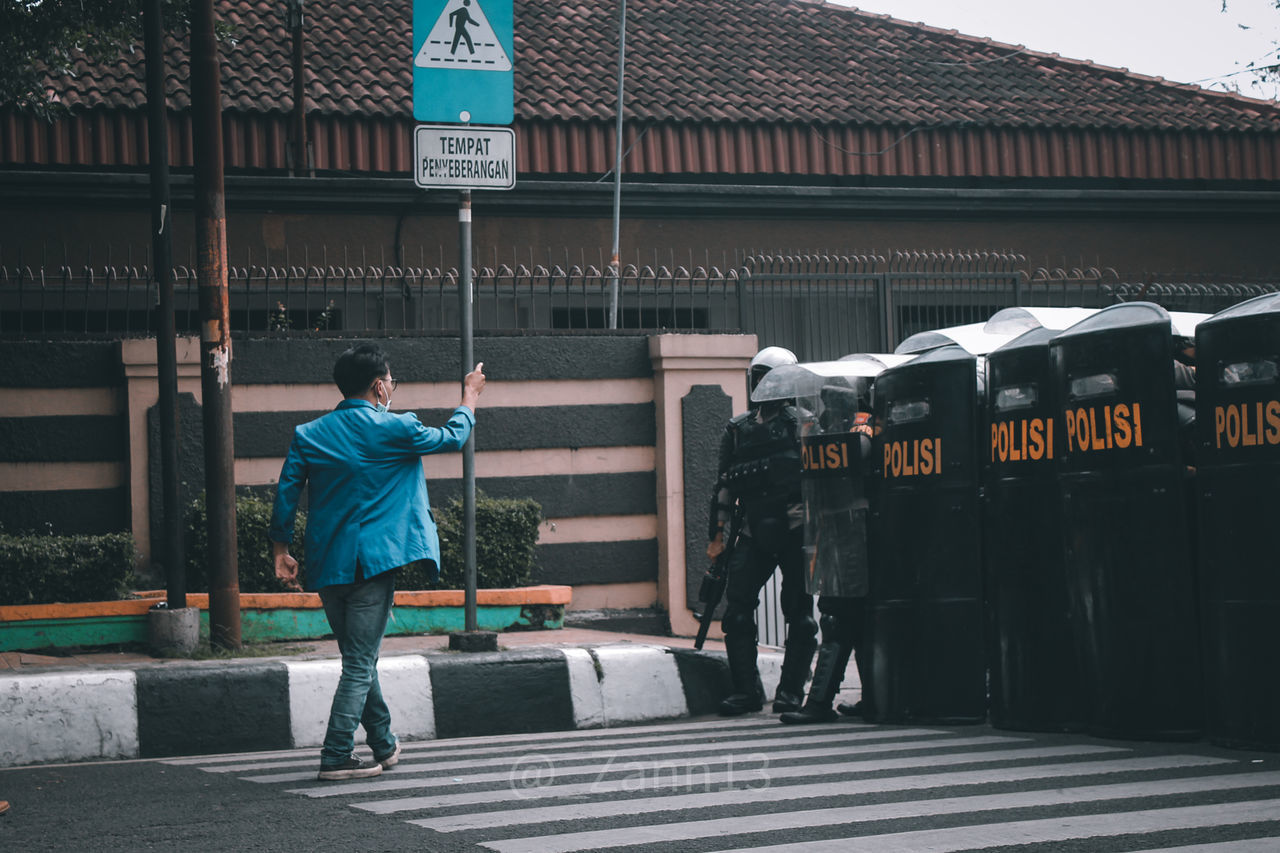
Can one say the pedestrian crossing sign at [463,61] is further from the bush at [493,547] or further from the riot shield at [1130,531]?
the riot shield at [1130,531]

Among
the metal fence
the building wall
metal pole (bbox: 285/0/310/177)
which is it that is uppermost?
metal pole (bbox: 285/0/310/177)

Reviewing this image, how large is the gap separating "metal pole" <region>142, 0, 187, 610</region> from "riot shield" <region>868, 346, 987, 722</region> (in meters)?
3.96

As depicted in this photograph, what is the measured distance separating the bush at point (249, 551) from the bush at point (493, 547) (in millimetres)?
800

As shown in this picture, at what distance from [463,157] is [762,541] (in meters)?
2.63

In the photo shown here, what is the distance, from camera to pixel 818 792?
→ 18.3 feet

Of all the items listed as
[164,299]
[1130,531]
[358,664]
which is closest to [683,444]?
[164,299]

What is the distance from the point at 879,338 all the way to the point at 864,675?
566 centimetres

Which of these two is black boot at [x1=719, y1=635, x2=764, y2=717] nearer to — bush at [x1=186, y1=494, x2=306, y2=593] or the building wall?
bush at [x1=186, y1=494, x2=306, y2=593]

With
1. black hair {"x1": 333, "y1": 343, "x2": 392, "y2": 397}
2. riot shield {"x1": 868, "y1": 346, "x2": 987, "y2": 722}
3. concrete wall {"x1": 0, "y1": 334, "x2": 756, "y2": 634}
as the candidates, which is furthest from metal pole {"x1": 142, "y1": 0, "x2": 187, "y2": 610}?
riot shield {"x1": 868, "y1": 346, "x2": 987, "y2": 722}

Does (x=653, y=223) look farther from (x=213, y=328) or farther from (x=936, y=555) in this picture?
(x=936, y=555)

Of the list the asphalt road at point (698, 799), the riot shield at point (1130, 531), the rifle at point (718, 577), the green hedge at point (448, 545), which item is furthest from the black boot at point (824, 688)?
the green hedge at point (448, 545)

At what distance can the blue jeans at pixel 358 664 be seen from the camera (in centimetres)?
616

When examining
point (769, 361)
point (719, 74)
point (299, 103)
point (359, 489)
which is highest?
point (719, 74)

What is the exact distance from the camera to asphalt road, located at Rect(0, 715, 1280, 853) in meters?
4.75
